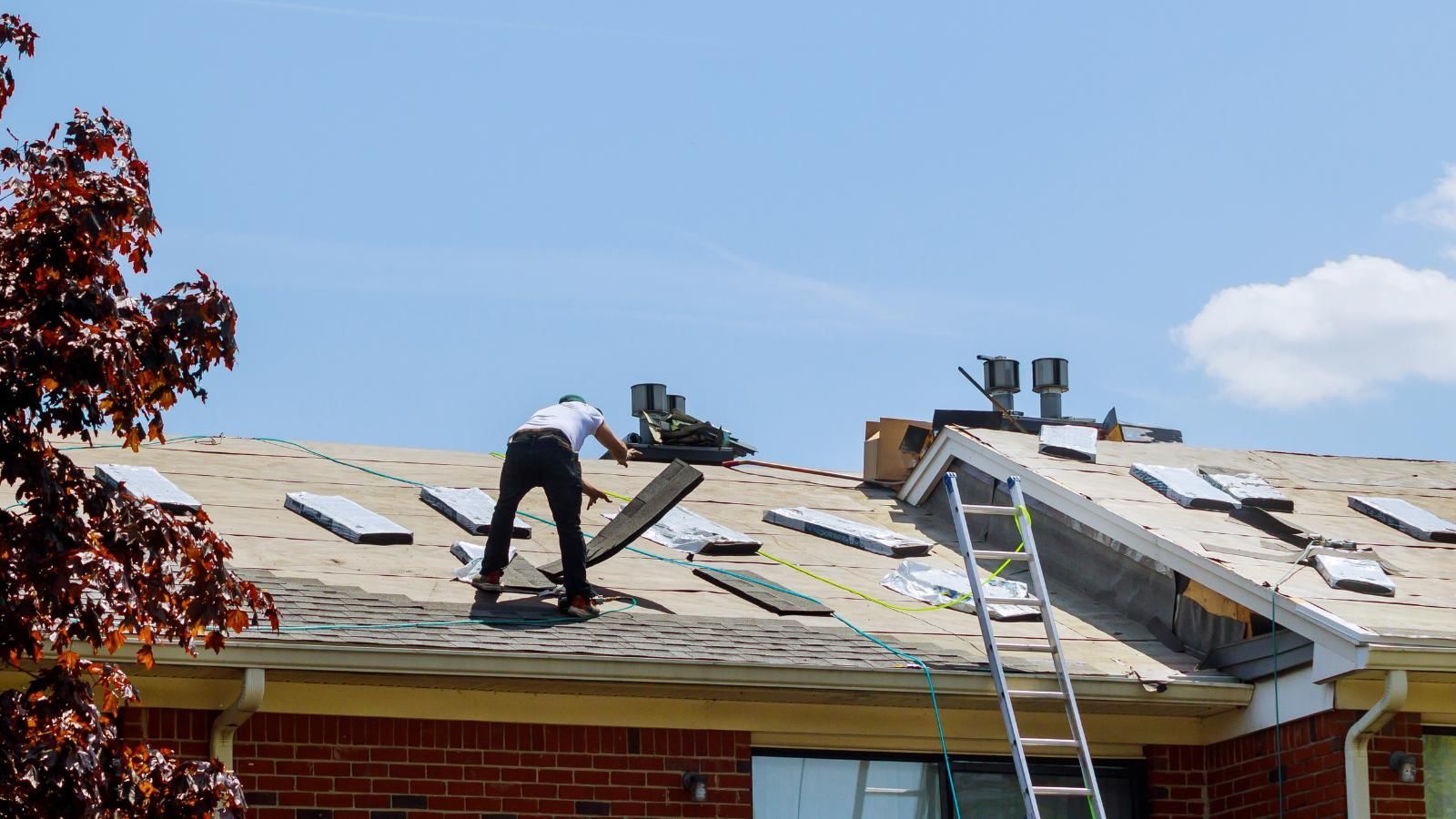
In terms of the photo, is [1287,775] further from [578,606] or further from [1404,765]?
[578,606]

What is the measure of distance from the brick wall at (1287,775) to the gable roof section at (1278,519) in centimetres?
55

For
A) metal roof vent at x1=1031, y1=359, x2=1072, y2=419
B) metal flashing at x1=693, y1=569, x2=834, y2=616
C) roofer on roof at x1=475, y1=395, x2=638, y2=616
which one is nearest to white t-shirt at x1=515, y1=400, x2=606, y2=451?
roofer on roof at x1=475, y1=395, x2=638, y2=616

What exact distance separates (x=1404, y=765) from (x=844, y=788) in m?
2.74

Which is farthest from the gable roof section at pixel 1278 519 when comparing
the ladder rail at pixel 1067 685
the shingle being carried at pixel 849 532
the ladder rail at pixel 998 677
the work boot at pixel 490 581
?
the work boot at pixel 490 581

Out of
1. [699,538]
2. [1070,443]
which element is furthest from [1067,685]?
[1070,443]

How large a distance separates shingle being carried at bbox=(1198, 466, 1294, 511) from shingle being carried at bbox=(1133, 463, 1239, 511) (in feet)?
0.23

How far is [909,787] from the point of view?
9352 mm

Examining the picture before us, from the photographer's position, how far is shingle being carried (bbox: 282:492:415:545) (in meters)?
9.95

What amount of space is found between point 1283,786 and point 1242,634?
784 millimetres

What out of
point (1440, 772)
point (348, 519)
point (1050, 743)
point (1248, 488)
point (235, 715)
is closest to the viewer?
point (235, 715)

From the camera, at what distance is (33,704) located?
202 inches

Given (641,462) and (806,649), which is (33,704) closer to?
(806,649)

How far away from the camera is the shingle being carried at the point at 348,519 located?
995 cm

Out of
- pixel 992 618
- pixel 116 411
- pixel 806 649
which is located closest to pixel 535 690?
pixel 806 649
